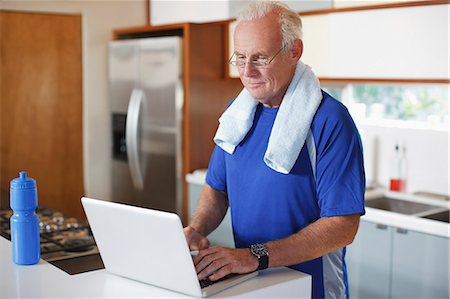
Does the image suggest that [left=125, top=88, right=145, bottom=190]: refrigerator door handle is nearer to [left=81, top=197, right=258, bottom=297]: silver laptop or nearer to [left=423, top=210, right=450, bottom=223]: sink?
[left=423, top=210, right=450, bottom=223]: sink

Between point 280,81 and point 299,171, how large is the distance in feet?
0.89

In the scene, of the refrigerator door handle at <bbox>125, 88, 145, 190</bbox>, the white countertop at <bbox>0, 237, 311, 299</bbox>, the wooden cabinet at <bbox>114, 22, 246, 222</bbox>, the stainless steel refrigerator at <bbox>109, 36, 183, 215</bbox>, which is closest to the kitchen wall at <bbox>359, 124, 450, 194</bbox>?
the wooden cabinet at <bbox>114, 22, 246, 222</bbox>

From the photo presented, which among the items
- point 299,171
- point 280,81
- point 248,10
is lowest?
point 299,171

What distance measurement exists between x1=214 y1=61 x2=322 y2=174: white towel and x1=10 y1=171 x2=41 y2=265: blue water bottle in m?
0.59

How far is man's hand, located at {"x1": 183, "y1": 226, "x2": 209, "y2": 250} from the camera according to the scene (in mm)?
1865

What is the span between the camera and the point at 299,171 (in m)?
1.88

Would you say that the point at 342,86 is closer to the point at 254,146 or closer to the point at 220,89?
the point at 220,89

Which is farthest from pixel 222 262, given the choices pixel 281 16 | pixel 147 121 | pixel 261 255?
pixel 147 121

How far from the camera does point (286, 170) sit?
1845 mm

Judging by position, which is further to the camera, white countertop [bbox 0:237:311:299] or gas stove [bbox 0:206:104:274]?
gas stove [bbox 0:206:104:274]

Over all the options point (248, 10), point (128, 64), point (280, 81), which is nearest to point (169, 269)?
point (280, 81)

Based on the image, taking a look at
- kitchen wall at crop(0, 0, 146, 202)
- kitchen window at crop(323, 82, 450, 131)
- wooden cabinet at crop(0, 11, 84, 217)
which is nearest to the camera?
kitchen window at crop(323, 82, 450, 131)

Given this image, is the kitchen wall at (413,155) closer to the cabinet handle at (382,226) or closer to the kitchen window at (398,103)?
the kitchen window at (398,103)

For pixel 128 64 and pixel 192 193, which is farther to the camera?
pixel 128 64
